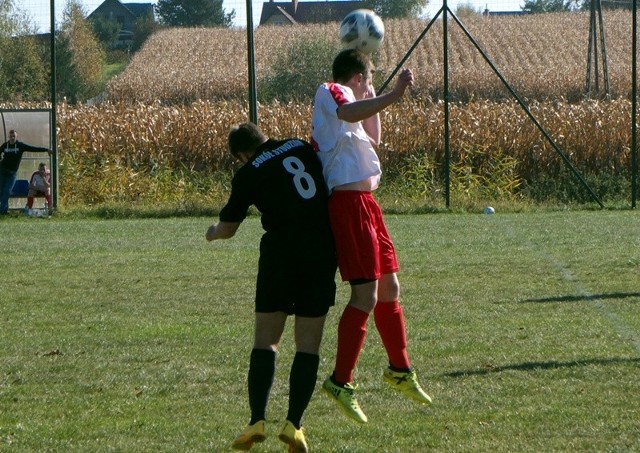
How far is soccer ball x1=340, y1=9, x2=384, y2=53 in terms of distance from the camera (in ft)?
22.3

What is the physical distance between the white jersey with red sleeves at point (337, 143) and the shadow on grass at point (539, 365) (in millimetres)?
1724

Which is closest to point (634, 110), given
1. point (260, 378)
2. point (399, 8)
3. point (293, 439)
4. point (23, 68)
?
point (260, 378)

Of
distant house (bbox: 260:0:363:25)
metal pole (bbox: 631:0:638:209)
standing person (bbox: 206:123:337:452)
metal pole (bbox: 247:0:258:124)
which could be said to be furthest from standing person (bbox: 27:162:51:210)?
distant house (bbox: 260:0:363:25)

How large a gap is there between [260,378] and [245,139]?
112cm

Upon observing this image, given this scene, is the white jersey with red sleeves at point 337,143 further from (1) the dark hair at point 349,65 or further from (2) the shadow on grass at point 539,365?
(2) the shadow on grass at point 539,365

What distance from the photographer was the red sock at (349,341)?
6.05 metres

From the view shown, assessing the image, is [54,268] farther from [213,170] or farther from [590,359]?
[213,170]

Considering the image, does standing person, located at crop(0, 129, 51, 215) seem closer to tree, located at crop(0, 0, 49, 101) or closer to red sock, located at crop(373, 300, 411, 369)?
tree, located at crop(0, 0, 49, 101)

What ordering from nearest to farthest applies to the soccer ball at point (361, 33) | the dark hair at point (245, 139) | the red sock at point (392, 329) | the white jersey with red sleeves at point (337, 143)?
the dark hair at point (245, 139) < the white jersey with red sleeves at point (337, 143) < the red sock at point (392, 329) < the soccer ball at point (361, 33)

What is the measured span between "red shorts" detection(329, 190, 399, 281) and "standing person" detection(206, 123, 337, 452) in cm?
11

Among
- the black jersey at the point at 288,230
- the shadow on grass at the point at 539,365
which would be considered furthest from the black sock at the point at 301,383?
the shadow on grass at the point at 539,365

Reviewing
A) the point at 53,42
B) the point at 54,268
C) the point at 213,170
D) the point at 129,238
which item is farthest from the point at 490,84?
the point at 54,268

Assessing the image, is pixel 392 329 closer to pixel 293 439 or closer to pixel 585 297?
pixel 293 439

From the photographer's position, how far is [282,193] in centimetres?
557
